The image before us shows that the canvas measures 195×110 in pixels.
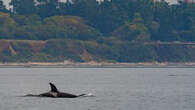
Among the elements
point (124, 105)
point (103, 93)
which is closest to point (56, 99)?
point (124, 105)

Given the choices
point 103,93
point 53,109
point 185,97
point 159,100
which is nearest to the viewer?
point 53,109

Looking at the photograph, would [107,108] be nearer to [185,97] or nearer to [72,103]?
[72,103]

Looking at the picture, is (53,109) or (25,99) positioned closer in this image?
(53,109)

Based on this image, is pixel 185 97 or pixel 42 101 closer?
pixel 42 101

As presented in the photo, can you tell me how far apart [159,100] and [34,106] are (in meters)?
16.6

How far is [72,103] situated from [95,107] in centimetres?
482

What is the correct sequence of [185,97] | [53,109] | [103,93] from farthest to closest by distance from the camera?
1. [103,93]
2. [185,97]
3. [53,109]

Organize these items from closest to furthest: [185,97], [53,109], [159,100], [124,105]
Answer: [53,109], [124,105], [159,100], [185,97]

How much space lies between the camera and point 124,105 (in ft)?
287

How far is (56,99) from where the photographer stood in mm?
92375

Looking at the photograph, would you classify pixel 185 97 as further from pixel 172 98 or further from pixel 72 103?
pixel 72 103

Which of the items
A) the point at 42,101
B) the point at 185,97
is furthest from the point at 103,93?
the point at 42,101

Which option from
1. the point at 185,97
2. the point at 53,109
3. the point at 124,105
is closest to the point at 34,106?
the point at 53,109

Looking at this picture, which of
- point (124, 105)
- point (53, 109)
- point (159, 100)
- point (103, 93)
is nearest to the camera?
point (53, 109)
